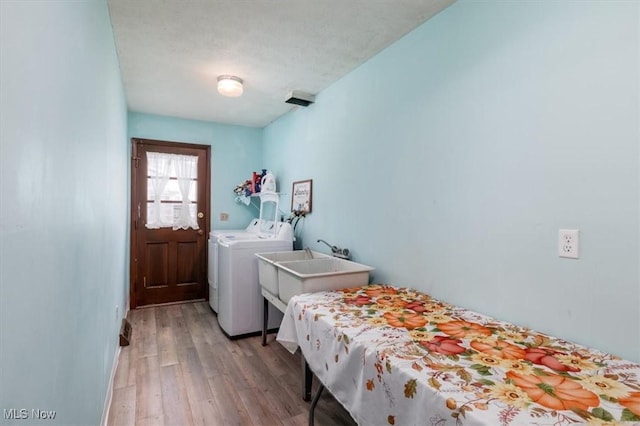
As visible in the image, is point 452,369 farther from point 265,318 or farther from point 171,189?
point 171,189

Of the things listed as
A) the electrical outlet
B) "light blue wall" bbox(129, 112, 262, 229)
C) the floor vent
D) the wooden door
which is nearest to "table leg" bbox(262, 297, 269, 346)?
the floor vent

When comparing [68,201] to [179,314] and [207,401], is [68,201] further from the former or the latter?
[179,314]

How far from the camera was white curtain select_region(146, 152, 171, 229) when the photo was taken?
13.3ft

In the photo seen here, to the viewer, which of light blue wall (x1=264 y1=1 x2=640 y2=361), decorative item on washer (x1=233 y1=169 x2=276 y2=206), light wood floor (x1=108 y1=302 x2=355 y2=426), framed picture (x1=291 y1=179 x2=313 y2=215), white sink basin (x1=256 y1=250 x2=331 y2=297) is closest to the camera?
light blue wall (x1=264 y1=1 x2=640 y2=361)

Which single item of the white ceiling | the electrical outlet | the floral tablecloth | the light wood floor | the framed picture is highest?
the white ceiling

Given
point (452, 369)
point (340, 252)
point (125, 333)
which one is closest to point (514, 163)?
point (452, 369)

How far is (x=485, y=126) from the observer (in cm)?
164

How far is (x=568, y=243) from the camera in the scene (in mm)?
1313

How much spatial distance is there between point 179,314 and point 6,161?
3571 mm

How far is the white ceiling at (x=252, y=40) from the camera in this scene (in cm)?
187

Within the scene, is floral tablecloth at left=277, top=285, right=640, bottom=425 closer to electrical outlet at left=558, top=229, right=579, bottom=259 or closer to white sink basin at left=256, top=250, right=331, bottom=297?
electrical outlet at left=558, top=229, right=579, bottom=259

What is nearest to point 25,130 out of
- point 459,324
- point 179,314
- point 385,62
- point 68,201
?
point 68,201

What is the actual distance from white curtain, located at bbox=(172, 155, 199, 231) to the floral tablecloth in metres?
2.94

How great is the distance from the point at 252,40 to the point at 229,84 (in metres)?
0.69
